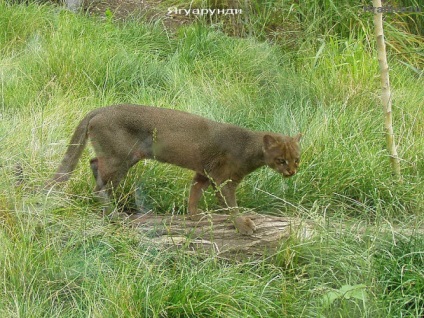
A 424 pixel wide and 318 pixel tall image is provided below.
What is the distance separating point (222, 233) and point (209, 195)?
61 centimetres

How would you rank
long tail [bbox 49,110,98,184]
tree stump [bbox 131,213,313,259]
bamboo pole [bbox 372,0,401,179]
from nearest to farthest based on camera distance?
tree stump [bbox 131,213,313,259], long tail [bbox 49,110,98,184], bamboo pole [bbox 372,0,401,179]

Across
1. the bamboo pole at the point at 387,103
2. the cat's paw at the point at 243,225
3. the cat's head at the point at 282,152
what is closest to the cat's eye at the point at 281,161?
the cat's head at the point at 282,152

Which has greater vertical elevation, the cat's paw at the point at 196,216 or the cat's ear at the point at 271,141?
the cat's ear at the point at 271,141

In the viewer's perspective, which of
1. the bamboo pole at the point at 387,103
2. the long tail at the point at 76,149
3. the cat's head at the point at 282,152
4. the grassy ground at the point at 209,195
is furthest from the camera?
the bamboo pole at the point at 387,103

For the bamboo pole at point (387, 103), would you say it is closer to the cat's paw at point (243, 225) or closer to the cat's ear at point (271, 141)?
the cat's ear at point (271, 141)

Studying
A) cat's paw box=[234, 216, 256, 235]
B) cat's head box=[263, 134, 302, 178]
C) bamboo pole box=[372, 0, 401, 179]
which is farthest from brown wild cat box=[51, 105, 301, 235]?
bamboo pole box=[372, 0, 401, 179]

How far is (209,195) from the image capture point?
5348 millimetres

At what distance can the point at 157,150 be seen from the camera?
16.6ft

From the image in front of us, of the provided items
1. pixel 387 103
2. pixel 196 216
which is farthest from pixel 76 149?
pixel 387 103

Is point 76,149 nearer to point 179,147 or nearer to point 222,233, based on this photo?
point 179,147

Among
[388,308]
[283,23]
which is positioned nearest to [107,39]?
[283,23]

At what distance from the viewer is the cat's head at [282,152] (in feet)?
16.1

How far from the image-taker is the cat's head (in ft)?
16.1

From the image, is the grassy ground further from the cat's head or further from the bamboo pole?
the cat's head
